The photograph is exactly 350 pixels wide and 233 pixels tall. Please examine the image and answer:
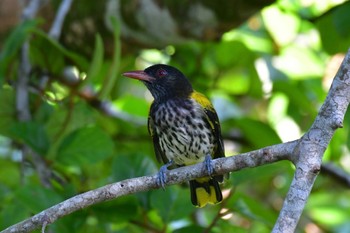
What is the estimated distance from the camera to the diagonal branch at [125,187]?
8.40 ft

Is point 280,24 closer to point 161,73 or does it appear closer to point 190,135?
point 161,73

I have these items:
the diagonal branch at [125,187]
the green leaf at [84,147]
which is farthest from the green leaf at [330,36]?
the diagonal branch at [125,187]

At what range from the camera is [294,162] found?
247 cm

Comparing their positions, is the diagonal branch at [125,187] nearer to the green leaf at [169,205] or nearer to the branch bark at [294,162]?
the branch bark at [294,162]

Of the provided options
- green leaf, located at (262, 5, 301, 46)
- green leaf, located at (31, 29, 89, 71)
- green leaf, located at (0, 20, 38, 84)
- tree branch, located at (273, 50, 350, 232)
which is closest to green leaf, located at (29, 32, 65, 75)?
green leaf, located at (31, 29, 89, 71)

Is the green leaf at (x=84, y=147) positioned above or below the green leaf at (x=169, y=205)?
above

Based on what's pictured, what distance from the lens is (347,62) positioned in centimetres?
252

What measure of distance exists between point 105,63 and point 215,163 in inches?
79.2

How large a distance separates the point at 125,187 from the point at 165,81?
1.59m

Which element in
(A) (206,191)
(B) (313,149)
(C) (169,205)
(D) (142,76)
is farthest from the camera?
(D) (142,76)

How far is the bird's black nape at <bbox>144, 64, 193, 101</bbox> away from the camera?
416 cm

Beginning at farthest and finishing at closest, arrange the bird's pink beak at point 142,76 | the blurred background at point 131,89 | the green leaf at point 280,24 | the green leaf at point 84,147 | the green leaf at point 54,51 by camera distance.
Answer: the green leaf at point 280,24 → the bird's pink beak at point 142,76 → the green leaf at point 54,51 → the green leaf at point 84,147 → the blurred background at point 131,89

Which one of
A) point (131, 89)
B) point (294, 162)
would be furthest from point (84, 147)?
point (131, 89)

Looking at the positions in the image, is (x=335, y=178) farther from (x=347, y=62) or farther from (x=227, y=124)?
(x=347, y=62)
